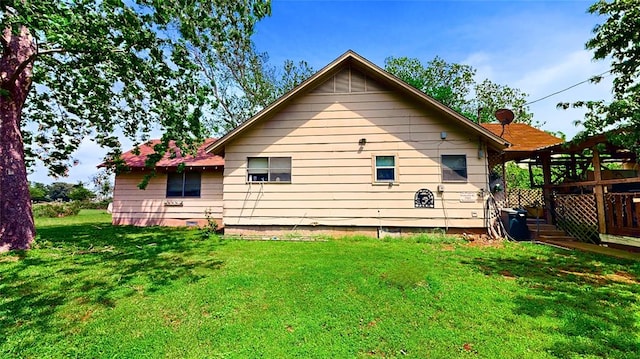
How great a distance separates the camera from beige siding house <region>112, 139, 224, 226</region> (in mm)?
12469

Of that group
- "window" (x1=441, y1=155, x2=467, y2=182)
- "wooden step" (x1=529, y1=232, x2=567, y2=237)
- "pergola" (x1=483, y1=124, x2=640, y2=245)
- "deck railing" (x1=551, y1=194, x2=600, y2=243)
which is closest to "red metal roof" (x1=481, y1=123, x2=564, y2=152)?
"pergola" (x1=483, y1=124, x2=640, y2=245)

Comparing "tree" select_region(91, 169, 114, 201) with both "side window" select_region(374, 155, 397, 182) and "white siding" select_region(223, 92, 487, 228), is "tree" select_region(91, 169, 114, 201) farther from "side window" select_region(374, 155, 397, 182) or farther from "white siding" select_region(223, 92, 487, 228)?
"side window" select_region(374, 155, 397, 182)

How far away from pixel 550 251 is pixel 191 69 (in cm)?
1106

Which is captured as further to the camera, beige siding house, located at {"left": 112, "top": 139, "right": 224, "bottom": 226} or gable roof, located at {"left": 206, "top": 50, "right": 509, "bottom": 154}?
beige siding house, located at {"left": 112, "top": 139, "right": 224, "bottom": 226}

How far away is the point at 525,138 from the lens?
11672 mm

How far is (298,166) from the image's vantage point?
9.60m

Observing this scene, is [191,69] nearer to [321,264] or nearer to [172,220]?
[321,264]

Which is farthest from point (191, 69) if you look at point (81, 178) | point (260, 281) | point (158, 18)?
point (81, 178)

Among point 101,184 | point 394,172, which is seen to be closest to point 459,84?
point 394,172

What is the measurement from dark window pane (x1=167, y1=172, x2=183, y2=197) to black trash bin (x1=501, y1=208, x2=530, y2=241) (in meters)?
13.1

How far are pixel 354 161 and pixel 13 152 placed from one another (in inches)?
386

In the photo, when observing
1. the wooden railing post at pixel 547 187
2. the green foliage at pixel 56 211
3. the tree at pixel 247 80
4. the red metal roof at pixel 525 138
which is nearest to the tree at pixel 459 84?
the tree at pixel 247 80

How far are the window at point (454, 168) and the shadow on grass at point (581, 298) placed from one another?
2927 millimetres

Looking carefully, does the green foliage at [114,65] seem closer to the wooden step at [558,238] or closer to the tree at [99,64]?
the tree at [99,64]
